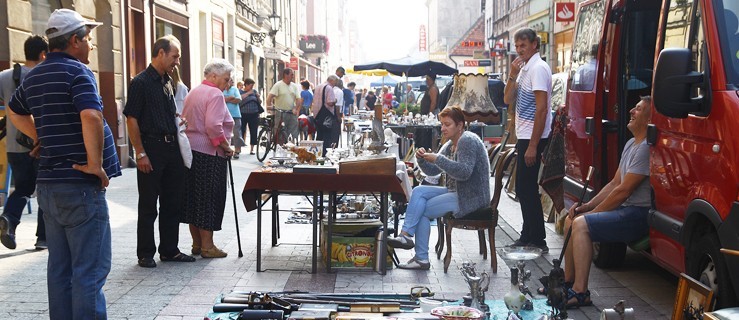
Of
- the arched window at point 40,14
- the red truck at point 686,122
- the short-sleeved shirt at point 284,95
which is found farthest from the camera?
the short-sleeved shirt at point 284,95

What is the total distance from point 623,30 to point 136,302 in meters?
4.46

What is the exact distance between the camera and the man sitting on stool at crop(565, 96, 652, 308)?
6348 mm

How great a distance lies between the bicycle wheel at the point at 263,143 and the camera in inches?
768

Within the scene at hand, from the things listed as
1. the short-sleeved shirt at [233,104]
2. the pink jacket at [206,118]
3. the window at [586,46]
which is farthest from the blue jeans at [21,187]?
the short-sleeved shirt at [233,104]

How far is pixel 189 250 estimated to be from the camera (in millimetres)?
8648

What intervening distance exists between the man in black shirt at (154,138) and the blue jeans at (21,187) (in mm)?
1314

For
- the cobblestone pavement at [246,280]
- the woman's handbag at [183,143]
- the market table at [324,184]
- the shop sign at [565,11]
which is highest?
the shop sign at [565,11]

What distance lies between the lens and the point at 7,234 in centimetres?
806

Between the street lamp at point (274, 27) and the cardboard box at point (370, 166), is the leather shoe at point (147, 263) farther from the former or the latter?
the street lamp at point (274, 27)

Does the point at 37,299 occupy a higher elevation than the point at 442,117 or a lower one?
lower

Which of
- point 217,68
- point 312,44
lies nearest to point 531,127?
point 217,68

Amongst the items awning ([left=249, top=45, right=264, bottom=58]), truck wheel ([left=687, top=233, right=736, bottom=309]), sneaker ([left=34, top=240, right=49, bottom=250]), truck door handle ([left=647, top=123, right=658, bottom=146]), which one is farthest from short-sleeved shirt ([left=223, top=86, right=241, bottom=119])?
awning ([left=249, top=45, right=264, bottom=58])

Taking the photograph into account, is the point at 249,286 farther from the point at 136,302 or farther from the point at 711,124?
the point at 711,124

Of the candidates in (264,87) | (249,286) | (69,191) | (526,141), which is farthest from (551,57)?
(69,191)
